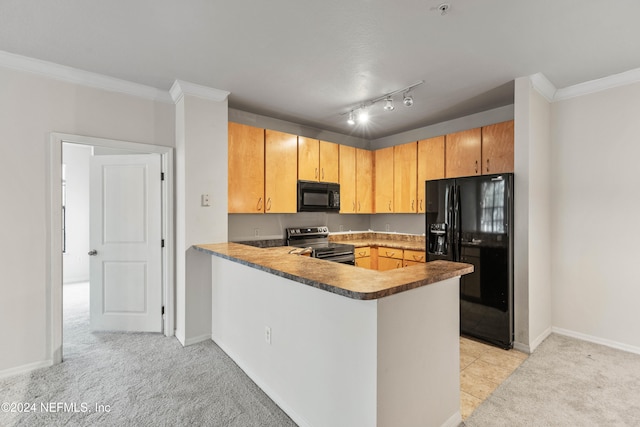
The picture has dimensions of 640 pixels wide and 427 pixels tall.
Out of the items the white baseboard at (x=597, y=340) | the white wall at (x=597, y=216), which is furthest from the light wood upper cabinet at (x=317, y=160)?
the white baseboard at (x=597, y=340)

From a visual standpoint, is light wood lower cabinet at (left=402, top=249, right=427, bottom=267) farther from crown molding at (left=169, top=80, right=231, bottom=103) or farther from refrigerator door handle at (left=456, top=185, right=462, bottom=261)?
crown molding at (left=169, top=80, right=231, bottom=103)

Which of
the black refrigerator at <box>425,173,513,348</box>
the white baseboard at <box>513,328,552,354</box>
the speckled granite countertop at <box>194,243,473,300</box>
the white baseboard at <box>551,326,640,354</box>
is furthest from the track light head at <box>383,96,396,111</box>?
the white baseboard at <box>551,326,640,354</box>

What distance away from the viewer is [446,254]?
3.35m

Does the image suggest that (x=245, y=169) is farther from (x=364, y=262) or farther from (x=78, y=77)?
(x=364, y=262)

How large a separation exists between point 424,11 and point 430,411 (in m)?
2.43

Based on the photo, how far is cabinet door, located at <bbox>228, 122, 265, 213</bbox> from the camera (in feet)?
11.5

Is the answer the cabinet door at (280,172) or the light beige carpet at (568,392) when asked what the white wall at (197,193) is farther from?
the light beige carpet at (568,392)

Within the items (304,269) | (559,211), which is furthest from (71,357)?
(559,211)

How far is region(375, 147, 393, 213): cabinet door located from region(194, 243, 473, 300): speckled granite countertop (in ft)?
9.58

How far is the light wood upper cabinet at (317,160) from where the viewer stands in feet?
13.7

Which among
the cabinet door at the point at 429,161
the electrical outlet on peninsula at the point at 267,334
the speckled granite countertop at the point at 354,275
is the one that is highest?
the cabinet door at the point at 429,161

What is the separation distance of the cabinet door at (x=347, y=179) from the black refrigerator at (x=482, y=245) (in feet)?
5.23

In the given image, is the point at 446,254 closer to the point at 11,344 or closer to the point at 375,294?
the point at 375,294

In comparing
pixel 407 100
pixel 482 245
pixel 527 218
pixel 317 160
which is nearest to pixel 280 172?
pixel 317 160
